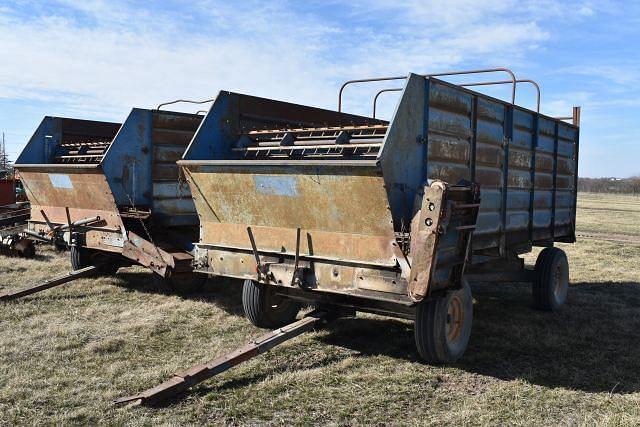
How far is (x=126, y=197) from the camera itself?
7477mm

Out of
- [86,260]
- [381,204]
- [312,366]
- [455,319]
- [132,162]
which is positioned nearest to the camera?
[381,204]

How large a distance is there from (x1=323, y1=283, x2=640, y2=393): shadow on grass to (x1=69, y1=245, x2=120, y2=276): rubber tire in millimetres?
4007

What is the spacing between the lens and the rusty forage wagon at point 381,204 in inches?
179

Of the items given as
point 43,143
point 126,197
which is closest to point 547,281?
point 126,197

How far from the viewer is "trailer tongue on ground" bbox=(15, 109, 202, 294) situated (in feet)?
23.8

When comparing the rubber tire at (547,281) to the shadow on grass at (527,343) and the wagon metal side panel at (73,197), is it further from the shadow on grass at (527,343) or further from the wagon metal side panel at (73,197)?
the wagon metal side panel at (73,197)

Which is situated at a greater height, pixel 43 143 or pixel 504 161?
pixel 43 143

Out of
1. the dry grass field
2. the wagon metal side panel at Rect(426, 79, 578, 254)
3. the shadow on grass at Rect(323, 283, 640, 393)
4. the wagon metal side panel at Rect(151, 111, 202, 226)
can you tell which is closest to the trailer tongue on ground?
the wagon metal side panel at Rect(151, 111, 202, 226)

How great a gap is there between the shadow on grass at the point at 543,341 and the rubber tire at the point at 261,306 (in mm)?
619

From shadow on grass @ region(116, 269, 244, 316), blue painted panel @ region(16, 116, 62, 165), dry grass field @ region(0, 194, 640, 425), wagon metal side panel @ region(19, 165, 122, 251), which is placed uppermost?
blue painted panel @ region(16, 116, 62, 165)

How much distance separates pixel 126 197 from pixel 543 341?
16.4 ft

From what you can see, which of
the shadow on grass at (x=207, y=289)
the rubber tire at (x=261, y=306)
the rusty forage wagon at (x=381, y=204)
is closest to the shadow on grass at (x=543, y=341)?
the rusty forage wagon at (x=381, y=204)

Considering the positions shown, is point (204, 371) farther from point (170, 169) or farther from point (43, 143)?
point (43, 143)

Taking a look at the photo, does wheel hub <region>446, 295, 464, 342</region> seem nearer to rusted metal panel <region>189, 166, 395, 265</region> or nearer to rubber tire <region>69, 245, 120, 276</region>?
rusted metal panel <region>189, 166, 395, 265</region>
